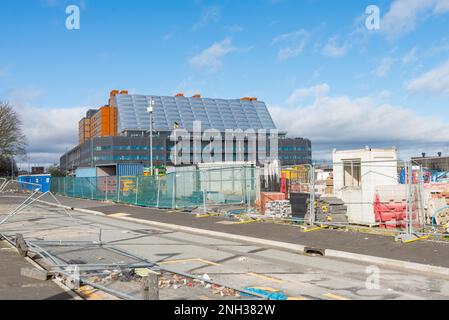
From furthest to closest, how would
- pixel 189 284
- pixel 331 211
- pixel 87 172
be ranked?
pixel 87 172 < pixel 331 211 < pixel 189 284

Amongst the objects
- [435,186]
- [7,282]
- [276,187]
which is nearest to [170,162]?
[276,187]

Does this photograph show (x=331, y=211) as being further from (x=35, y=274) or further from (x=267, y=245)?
(x=35, y=274)

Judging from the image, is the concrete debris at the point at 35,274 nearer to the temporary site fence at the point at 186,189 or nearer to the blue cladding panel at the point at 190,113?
the temporary site fence at the point at 186,189

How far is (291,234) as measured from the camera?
15234 mm

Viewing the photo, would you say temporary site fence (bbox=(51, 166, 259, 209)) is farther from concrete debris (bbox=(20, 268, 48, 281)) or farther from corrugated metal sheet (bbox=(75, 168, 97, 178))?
corrugated metal sheet (bbox=(75, 168, 97, 178))

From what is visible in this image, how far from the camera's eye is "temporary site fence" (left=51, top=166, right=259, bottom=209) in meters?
25.9

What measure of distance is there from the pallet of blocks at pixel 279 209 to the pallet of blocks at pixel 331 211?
1916mm

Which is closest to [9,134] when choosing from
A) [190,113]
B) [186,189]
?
[186,189]

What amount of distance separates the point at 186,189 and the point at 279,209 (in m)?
8.90

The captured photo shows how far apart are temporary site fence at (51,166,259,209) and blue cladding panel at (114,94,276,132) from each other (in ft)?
295

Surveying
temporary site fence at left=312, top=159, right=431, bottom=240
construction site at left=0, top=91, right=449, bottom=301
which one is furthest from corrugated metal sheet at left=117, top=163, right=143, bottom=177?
temporary site fence at left=312, top=159, right=431, bottom=240

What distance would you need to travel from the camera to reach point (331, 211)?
17.0m

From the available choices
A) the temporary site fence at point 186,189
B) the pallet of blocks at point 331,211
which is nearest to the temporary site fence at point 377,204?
the pallet of blocks at point 331,211
